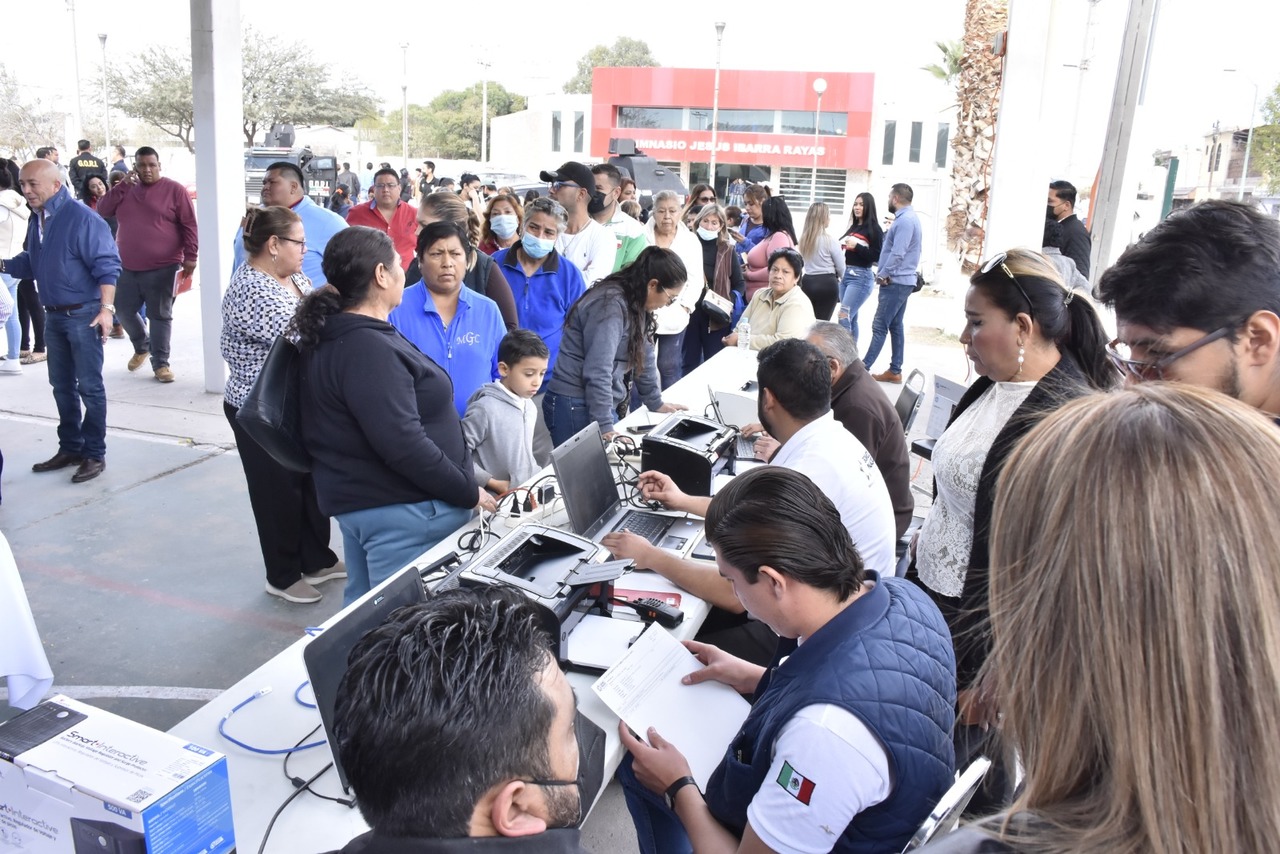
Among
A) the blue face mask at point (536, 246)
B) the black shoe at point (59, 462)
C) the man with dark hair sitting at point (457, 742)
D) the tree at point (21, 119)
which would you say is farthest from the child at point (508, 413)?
the tree at point (21, 119)

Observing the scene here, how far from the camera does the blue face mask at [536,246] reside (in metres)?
4.85

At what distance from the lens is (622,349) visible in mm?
4156

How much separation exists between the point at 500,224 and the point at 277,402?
131 inches

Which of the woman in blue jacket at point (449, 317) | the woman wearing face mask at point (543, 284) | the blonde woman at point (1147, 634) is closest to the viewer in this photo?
the blonde woman at point (1147, 634)

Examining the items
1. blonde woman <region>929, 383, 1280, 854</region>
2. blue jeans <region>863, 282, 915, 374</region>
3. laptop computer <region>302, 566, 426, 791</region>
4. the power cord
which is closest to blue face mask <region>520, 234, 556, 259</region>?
laptop computer <region>302, 566, 426, 791</region>

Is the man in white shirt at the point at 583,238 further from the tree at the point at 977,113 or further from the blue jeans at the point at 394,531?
the tree at the point at 977,113

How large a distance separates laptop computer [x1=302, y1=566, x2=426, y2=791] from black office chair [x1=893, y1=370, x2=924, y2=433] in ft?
10.8

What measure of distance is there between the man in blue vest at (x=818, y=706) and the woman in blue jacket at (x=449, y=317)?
6.90ft

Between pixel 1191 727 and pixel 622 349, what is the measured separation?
357cm

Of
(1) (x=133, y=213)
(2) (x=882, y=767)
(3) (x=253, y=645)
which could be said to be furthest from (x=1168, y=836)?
(1) (x=133, y=213)

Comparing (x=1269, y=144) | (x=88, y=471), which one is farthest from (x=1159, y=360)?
(x=1269, y=144)

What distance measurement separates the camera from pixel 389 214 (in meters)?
6.77

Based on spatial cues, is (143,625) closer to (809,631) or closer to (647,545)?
(647,545)

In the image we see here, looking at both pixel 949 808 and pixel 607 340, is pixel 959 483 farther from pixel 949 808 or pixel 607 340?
pixel 607 340
